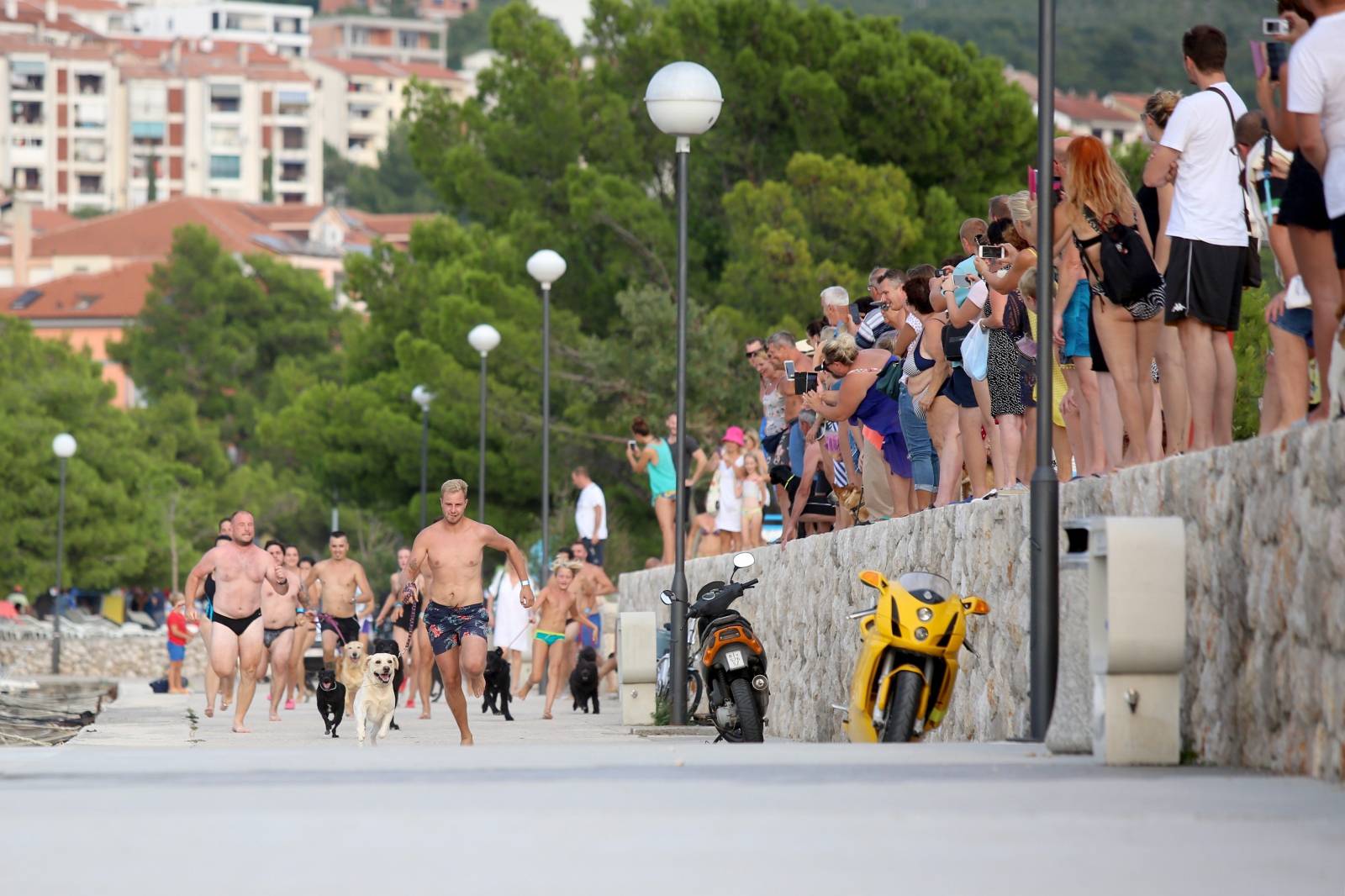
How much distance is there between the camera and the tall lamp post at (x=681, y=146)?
16.5 m

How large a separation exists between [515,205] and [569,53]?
→ 348 centimetres

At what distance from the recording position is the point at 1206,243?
9461 millimetres

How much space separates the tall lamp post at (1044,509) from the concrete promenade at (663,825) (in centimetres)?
82

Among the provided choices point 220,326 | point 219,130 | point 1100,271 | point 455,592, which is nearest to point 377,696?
point 455,592

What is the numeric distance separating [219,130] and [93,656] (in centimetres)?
13993

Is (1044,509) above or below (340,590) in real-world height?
above

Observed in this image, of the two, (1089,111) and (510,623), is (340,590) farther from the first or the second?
(1089,111)

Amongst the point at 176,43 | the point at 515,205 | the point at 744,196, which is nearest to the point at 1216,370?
the point at 744,196

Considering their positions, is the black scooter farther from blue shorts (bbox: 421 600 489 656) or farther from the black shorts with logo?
the black shorts with logo

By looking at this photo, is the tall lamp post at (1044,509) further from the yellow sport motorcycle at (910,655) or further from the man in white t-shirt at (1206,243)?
the yellow sport motorcycle at (910,655)

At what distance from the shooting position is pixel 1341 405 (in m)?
7.43

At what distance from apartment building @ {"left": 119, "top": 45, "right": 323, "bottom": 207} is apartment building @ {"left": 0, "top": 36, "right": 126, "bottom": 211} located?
2349 millimetres

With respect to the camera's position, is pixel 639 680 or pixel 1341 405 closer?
pixel 1341 405

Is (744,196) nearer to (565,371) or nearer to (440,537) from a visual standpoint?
(565,371)
